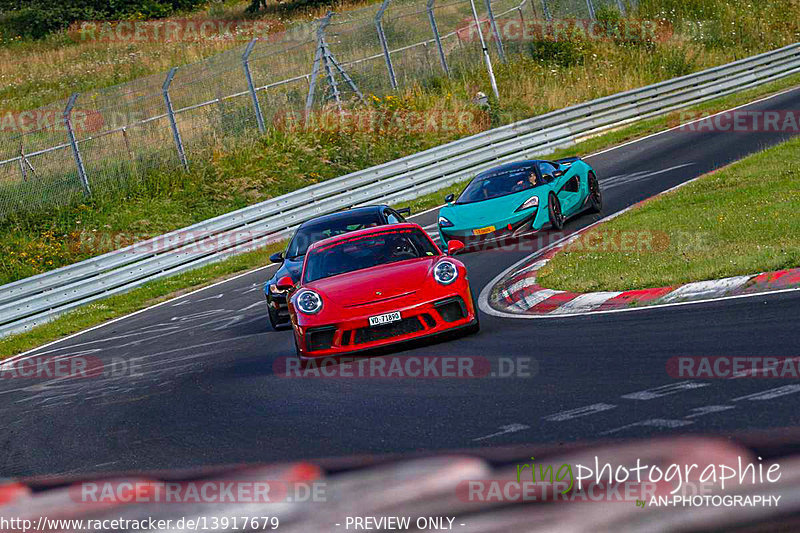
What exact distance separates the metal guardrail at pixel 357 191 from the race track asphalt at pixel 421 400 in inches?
315

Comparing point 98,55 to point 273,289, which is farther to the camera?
point 98,55

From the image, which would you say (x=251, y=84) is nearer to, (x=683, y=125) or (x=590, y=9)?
(x=683, y=125)

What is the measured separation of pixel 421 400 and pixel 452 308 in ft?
7.42

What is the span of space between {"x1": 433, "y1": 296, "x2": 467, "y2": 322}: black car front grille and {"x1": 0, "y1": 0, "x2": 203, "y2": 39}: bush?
1923 inches

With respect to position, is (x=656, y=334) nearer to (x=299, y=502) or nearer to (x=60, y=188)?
(x=299, y=502)

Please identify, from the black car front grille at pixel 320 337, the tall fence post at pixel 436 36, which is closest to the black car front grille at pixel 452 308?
the black car front grille at pixel 320 337

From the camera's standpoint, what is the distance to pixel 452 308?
970 centimetres

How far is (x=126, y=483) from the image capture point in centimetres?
638

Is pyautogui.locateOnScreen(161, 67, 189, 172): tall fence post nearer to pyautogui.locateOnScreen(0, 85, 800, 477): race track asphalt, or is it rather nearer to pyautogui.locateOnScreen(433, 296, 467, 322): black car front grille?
pyautogui.locateOnScreen(0, 85, 800, 477): race track asphalt

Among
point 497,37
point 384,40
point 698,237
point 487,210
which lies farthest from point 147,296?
point 497,37

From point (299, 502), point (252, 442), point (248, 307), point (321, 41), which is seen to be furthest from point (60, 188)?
point (299, 502)

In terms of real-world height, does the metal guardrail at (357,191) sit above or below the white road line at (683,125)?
above

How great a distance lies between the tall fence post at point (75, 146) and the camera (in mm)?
24953

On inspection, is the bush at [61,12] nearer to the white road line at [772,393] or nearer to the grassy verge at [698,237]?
the grassy verge at [698,237]
